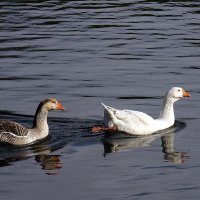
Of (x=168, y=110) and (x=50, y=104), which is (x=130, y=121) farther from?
(x=50, y=104)

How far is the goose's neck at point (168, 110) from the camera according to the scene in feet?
72.0

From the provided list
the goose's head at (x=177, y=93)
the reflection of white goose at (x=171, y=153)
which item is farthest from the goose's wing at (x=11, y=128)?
the goose's head at (x=177, y=93)

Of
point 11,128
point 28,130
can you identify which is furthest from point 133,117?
point 11,128

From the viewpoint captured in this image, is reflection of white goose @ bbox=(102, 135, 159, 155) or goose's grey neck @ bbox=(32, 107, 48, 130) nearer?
reflection of white goose @ bbox=(102, 135, 159, 155)

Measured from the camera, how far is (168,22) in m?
36.3

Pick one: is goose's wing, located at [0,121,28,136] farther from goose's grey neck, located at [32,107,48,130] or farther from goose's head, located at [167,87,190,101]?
goose's head, located at [167,87,190,101]

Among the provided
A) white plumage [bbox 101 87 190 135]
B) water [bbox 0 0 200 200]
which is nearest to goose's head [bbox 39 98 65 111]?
water [bbox 0 0 200 200]

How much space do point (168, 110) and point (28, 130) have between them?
4115 millimetres

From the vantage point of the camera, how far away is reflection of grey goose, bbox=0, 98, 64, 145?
20156mm

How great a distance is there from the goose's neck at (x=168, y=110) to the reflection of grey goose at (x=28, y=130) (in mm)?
3034

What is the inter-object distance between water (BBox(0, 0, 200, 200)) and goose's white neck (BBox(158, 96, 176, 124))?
33 centimetres

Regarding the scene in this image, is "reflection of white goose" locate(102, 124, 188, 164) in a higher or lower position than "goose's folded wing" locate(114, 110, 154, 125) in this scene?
lower

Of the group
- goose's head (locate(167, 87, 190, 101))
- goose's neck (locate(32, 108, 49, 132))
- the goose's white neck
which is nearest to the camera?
goose's neck (locate(32, 108, 49, 132))

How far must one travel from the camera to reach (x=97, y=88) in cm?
2530
